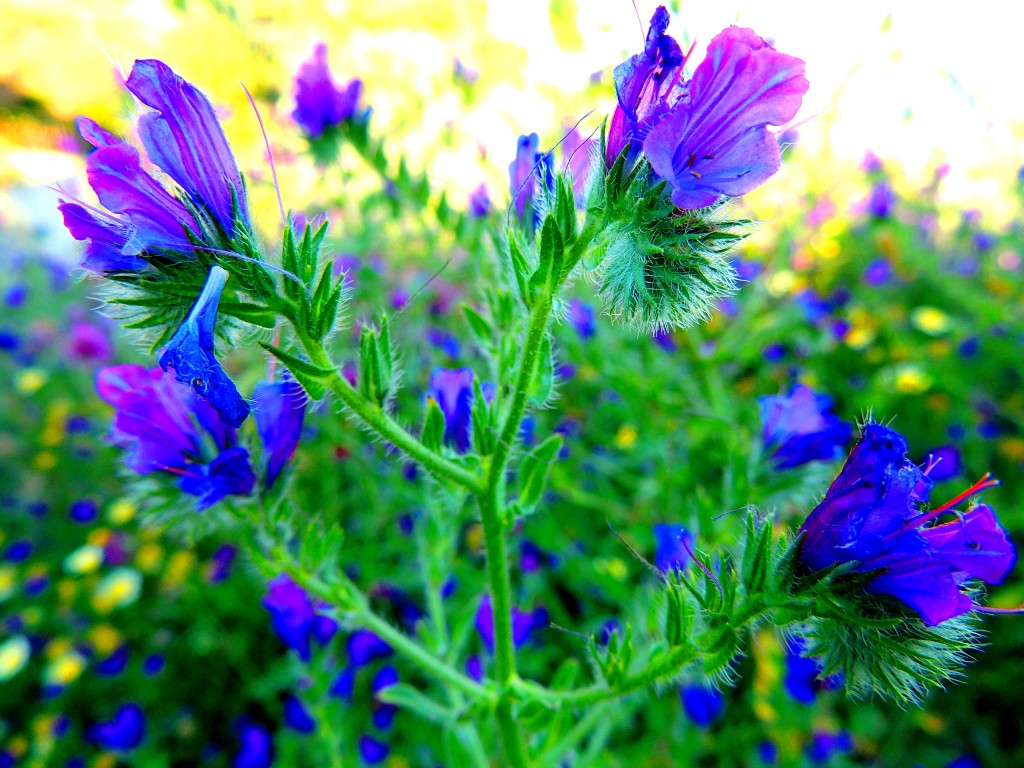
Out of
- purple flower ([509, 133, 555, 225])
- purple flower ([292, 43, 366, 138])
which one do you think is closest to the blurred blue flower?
purple flower ([509, 133, 555, 225])

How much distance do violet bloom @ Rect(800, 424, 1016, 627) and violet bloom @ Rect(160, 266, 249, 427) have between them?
2.31 feet

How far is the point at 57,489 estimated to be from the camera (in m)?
3.53

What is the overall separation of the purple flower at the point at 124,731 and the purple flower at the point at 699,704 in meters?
1.99

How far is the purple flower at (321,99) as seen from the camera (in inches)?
82.1

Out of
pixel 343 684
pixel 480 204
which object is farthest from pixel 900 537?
pixel 480 204

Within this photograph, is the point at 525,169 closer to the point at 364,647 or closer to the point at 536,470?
the point at 536,470

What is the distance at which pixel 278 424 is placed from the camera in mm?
1061

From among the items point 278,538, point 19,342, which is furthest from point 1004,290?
point 19,342

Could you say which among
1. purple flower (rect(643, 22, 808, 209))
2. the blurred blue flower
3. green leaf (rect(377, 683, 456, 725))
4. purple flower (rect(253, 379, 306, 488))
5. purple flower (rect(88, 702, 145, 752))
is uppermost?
purple flower (rect(643, 22, 808, 209))

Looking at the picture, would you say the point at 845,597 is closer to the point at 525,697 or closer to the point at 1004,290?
the point at 525,697

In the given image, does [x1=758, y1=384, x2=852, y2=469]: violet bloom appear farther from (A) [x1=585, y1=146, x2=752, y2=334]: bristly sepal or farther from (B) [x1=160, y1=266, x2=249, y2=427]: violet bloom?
(B) [x1=160, y1=266, x2=249, y2=427]: violet bloom

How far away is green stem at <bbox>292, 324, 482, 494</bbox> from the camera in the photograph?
0.84m

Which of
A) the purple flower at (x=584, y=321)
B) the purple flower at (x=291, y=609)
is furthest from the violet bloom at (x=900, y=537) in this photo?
the purple flower at (x=584, y=321)

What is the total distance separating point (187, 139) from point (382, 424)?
0.42 metres
